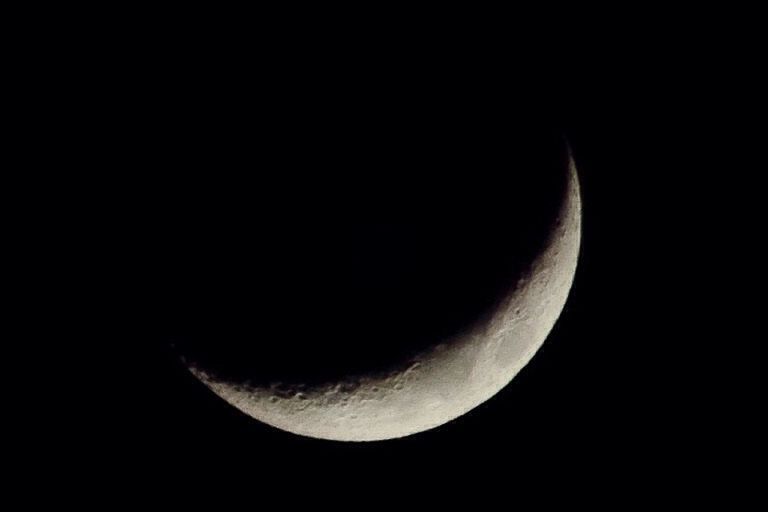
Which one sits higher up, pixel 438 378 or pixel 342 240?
pixel 342 240

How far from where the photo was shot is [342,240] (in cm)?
178

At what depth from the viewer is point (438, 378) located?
2055 millimetres

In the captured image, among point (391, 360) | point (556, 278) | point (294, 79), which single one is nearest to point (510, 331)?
point (556, 278)

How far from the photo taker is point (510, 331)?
209 cm

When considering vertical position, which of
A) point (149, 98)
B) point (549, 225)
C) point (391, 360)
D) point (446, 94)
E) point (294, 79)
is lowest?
point (391, 360)

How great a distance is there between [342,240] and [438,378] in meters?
0.53

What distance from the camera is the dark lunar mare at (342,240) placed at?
5.79ft

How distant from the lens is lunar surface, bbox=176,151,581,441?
2004mm

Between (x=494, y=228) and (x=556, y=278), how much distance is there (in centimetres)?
40

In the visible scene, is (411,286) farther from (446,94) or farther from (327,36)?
(327,36)

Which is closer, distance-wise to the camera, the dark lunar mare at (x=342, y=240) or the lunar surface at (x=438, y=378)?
the dark lunar mare at (x=342, y=240)

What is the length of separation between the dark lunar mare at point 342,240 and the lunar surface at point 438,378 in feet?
0.18

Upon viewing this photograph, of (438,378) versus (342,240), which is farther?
(438,378)

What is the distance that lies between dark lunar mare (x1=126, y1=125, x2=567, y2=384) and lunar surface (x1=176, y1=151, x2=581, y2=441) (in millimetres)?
55
